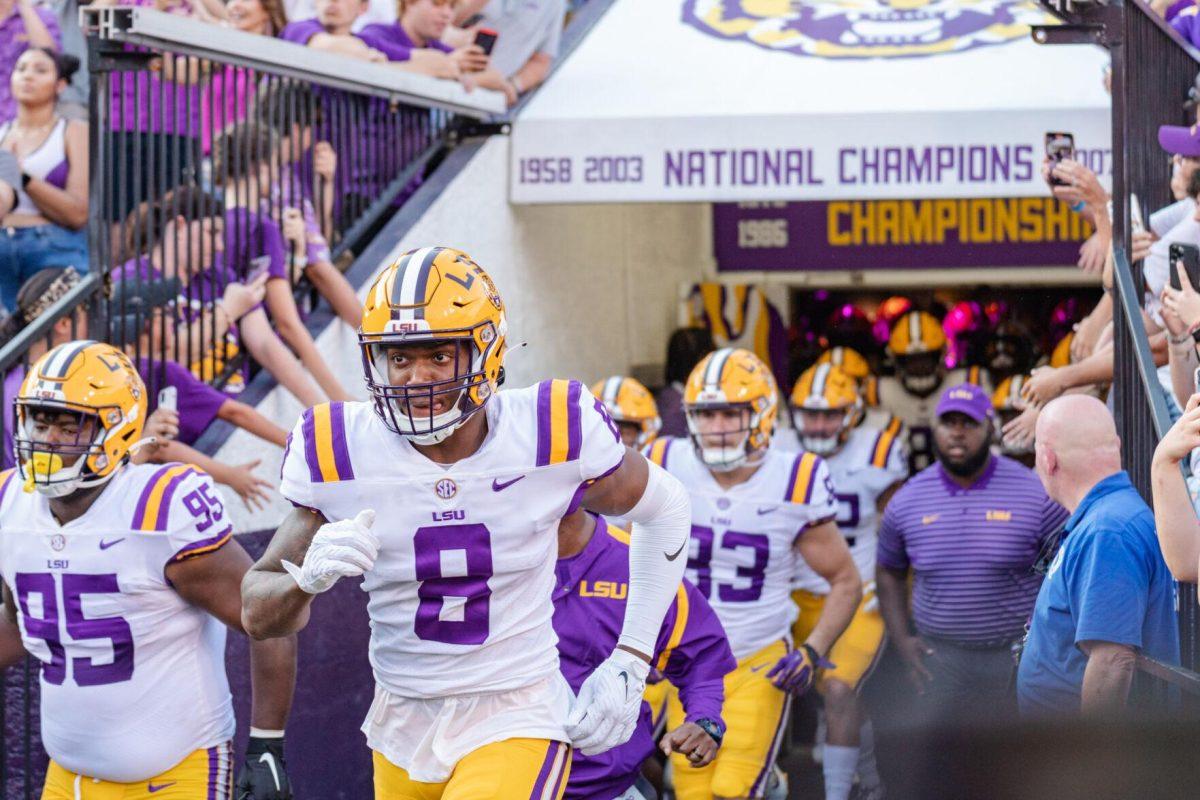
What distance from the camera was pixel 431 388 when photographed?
3.71m

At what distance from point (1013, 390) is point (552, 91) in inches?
117

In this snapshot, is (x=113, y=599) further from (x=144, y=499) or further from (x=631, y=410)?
(x=631, y=410)

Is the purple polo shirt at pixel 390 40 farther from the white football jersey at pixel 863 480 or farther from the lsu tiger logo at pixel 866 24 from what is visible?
the white football jersey at pixel 863 480

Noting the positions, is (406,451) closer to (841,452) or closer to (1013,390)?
(841,452)

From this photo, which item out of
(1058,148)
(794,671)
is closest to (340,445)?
(794,671)

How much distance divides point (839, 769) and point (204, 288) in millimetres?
3318

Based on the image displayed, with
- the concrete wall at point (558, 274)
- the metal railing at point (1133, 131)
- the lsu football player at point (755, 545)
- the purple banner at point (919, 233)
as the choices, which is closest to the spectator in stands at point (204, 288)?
the concrete wall at point (558, 274)

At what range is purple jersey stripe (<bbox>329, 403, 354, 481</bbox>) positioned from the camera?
3748mm

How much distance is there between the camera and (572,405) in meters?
3.88

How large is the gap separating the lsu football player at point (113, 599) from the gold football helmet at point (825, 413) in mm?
4674

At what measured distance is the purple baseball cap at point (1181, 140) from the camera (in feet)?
18.7

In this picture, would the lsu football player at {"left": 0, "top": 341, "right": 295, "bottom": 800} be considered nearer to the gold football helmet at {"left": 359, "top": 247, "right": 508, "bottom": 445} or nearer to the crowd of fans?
the gold football helmet at {"left": 359, "top": 247, "right": 508, "bottom": 445}

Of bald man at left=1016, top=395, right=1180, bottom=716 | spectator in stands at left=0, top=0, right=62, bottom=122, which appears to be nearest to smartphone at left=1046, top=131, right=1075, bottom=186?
bald man at left=1016, top=395, right=1180, bottom=716

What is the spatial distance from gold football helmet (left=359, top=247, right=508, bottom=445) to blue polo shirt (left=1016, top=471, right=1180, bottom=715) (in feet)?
6.06
